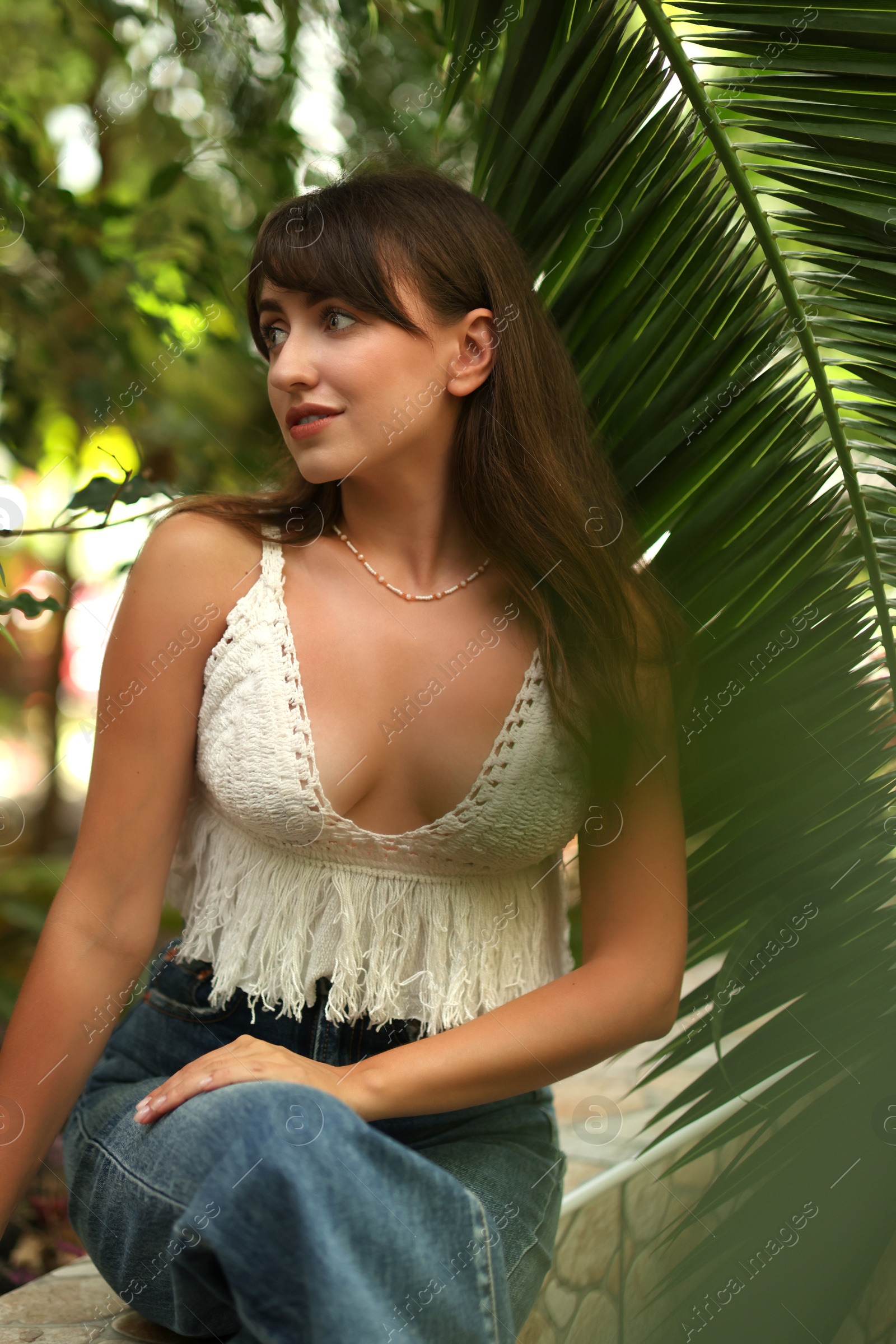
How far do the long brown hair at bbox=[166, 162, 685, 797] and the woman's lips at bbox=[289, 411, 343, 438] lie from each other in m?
0.09

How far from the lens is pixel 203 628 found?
1.34m

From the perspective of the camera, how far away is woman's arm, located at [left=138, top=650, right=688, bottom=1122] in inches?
45.9

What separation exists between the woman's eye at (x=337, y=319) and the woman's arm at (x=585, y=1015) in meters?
0.62

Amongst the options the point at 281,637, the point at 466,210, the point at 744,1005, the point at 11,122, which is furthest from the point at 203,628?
the point at 11,122

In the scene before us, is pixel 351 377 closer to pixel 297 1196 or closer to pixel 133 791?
pixel 133 791

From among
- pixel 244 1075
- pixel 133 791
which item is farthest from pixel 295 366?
pixel 244 1075

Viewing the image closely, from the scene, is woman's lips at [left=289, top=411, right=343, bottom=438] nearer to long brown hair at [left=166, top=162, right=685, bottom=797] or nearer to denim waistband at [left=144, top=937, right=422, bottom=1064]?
long brown hair at [left=166, top=162, right=685, bottom=797]

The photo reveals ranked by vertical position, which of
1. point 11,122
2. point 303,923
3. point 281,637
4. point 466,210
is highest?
point 11,122

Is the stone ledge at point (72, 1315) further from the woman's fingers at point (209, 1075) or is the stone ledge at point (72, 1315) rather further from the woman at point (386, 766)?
the woman's fingers at point (209, 1075)

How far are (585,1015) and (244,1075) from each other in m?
0.44

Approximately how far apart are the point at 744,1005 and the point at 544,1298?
2.55 ft

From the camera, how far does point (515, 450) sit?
1432 mm

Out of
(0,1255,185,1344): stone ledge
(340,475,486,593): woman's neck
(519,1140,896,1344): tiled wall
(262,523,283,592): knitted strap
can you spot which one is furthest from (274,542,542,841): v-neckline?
(0,1255,185,1344): stone ledge

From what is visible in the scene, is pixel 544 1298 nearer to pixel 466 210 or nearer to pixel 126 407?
pixel 466 210
